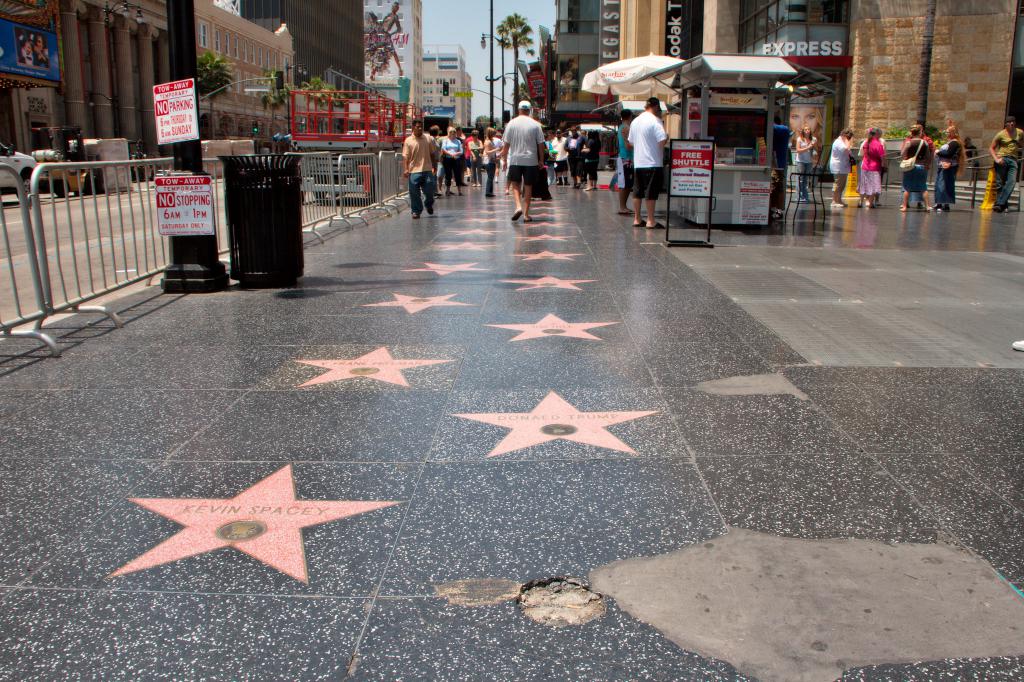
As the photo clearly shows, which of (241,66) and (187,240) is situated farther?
(241,66)

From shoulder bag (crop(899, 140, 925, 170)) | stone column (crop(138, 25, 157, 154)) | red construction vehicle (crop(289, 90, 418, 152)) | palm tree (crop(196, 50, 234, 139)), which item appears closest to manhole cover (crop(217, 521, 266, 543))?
shoulder bag (crop(899, 140, 925, 170))

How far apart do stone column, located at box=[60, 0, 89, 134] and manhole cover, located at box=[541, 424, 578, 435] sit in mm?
60796

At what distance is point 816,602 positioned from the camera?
277cm

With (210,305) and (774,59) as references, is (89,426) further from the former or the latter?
(774,59)

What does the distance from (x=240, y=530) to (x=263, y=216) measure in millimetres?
5500

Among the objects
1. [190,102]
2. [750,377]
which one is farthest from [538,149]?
[750,377]

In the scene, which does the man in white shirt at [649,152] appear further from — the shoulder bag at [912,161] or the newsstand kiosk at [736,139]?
the shoulder bag at [912,161]

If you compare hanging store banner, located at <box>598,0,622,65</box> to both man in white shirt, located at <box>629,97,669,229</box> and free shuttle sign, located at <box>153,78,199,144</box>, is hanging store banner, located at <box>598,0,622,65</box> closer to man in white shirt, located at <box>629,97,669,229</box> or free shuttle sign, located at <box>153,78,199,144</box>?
man in white shirt, located at <box>629,97,669,229</box>

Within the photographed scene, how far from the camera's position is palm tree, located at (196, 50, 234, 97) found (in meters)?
72.9

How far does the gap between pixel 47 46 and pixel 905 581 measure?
52.3 m

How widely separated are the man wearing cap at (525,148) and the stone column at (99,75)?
5575 centimetres

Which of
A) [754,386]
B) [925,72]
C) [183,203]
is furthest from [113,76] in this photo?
[754,386]

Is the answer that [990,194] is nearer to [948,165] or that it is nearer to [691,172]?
[948,165]

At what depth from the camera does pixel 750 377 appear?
533 cm
